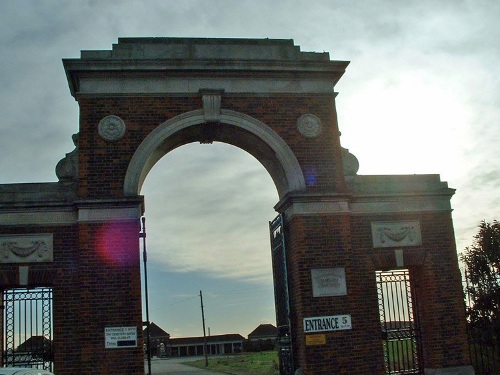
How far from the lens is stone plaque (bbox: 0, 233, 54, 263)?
1158 centimetres

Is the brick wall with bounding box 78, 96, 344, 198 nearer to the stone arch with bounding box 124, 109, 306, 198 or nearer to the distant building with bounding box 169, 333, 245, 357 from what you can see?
the stone arch with bounding box 124, 109, 306, 198

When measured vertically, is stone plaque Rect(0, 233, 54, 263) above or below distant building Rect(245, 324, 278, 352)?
above

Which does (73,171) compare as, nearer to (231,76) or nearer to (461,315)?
(231,76)

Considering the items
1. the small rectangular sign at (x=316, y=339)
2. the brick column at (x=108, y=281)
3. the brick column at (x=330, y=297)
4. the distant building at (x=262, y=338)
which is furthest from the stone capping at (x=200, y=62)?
the distant building at (x=262, y=338)

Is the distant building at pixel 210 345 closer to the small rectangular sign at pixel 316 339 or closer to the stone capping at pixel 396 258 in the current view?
the stone capping at pixel 396 258

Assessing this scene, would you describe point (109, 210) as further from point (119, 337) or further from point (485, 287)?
point (485, 287)

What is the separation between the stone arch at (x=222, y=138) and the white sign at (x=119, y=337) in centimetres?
250

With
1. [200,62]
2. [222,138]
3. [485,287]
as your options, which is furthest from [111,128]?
[485,287]

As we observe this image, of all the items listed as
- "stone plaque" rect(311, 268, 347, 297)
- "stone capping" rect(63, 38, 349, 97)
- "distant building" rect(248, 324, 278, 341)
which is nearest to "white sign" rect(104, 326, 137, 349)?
"stone plaque" rect(311, 268, 347, 297)

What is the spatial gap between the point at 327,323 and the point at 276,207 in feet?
9.11

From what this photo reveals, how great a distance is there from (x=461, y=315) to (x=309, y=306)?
3280mm

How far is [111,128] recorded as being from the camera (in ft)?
40.1

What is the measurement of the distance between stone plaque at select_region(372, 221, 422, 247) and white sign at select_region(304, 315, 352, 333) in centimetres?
171

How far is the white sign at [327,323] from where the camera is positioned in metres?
11.9
